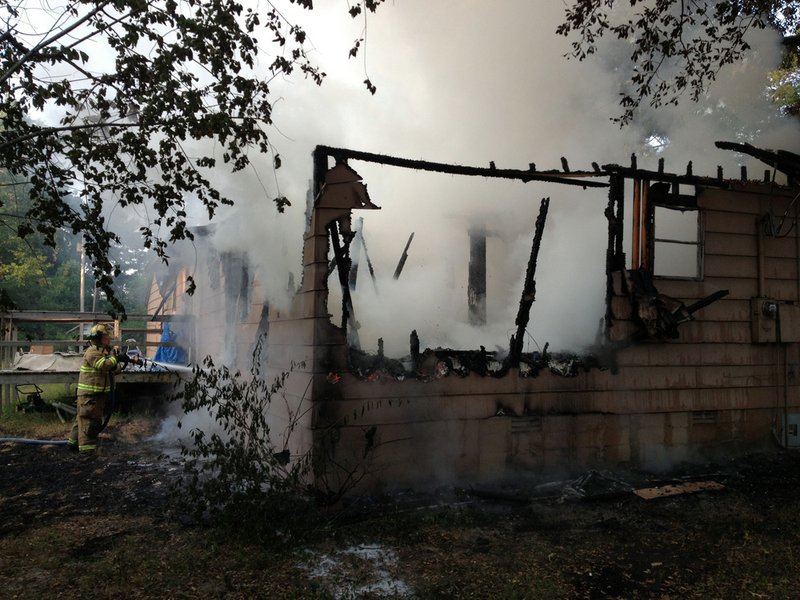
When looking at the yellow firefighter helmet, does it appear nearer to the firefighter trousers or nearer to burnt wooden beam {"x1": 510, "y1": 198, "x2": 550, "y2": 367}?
the firefighter trousers

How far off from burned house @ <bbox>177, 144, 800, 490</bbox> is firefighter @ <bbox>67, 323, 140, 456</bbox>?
210 centimetres

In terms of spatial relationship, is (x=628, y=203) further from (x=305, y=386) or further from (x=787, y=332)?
(x=305, y=386)

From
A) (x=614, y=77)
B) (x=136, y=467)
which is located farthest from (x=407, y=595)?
(x=614, y=77)

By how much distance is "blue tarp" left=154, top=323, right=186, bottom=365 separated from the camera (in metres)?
14.0

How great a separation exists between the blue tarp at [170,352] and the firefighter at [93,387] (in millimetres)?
6269

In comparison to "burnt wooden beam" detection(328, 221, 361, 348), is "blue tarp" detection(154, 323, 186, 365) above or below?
below

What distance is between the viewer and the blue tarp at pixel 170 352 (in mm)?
14000

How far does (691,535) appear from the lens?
489 cm

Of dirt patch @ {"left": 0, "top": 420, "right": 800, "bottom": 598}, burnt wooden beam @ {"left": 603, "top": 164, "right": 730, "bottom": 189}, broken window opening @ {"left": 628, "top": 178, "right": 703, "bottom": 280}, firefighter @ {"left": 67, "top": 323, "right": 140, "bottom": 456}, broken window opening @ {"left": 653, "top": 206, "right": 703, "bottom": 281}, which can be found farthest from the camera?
broken window opening @ {"left": 653, "top": 206, "right": 703, "bottom": 281}

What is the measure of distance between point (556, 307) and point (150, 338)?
15.0 metres

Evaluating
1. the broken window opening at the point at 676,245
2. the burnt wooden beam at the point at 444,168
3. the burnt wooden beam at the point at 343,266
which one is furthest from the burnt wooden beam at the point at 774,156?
the burnt wooden beam at the point at 343,266

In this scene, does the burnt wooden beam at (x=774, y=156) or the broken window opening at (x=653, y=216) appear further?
the burnt wooden beam at (x=774, y=156)

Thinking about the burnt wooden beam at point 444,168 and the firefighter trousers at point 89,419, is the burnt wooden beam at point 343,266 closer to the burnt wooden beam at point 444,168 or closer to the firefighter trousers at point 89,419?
the burnt wooden beam at point 444,168

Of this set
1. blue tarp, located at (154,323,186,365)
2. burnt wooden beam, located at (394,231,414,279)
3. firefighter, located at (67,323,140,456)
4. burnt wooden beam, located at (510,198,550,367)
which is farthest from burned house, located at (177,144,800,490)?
blue tarp, located at (154,323,186,365)
